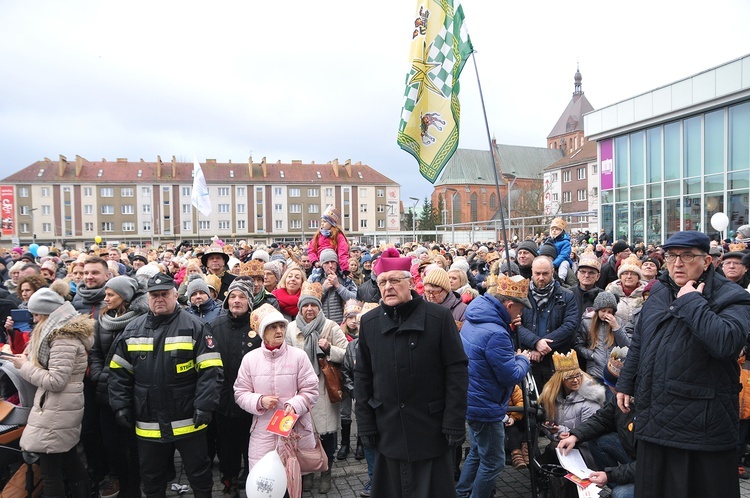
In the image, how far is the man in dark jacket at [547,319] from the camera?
5.16 meters

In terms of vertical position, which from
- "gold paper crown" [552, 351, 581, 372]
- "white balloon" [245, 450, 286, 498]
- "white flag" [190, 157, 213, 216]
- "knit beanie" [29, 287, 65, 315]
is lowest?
"white balloon" [245, 450, 286, 498]

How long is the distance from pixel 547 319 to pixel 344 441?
2.64m

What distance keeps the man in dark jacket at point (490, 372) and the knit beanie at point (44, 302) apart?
344 cm

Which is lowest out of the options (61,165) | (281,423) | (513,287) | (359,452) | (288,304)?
(359,452)

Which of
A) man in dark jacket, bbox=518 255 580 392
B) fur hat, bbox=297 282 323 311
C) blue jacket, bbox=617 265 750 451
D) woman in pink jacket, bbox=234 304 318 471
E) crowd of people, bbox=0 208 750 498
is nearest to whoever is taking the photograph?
blue jacket, bbox=617 265 750 451

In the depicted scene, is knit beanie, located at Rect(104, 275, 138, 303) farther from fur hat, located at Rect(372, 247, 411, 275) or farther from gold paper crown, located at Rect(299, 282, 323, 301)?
fur hat, located at Rect(372, 247, 411, 275)

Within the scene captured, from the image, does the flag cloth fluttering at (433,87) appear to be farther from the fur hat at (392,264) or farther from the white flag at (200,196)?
the white flag at (200,196)

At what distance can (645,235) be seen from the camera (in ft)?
80.7

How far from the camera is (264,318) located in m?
4.29

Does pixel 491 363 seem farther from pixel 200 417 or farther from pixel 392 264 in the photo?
pixel 200 417

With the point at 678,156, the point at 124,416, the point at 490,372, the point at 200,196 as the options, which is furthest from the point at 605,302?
the point at 678,156

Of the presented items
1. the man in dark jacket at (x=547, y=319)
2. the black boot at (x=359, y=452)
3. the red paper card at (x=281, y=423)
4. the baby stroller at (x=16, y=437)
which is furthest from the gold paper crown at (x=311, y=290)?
the baby stroller at (x=16, y=437)

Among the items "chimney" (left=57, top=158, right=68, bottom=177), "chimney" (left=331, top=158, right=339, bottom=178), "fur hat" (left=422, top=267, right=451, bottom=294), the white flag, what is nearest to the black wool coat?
"fur hat" (left=422, top=267, right=451, bottom=294)

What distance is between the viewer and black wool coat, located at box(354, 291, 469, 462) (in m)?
3.31
